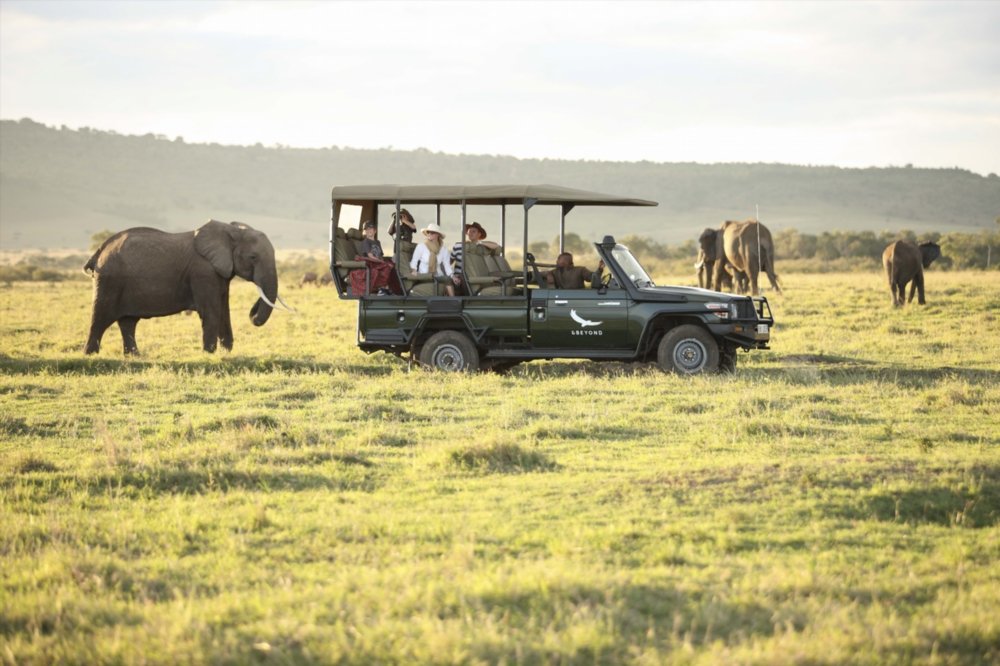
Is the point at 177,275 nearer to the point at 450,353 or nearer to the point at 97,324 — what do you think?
the point at 97,324

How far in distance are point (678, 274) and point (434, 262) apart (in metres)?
33.2

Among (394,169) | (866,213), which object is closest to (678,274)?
(866,213)

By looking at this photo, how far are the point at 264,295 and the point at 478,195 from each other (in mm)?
5466

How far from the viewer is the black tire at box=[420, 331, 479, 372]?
15508 mm

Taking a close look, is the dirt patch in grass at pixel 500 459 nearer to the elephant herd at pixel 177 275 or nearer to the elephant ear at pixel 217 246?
the elephant herd at pixel 177 275

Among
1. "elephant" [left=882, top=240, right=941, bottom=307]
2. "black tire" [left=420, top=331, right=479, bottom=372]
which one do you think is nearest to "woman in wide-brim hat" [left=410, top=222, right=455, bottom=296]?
"black tire" [left=420, top=331, right=479, bottom=372]

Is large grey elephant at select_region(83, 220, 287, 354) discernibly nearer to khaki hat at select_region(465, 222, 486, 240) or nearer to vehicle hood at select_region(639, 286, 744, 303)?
khaki hat at select_region(465, 222, 486, 240)

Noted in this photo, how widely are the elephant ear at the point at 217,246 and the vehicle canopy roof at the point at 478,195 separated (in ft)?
12.7

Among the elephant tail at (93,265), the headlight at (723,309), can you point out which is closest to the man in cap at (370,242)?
the headlight at (723,309)

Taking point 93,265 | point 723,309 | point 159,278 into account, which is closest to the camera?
point 723,309

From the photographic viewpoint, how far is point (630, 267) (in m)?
15.4

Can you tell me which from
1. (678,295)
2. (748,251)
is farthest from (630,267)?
(748,251)

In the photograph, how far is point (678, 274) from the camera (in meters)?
48.2

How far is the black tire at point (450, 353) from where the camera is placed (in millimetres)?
15508
